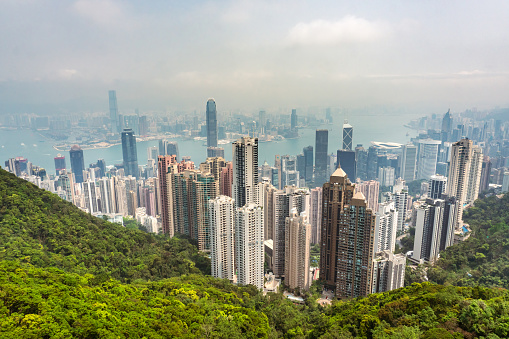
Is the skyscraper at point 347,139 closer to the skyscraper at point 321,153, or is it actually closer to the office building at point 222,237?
the skyscraper at point 321,153

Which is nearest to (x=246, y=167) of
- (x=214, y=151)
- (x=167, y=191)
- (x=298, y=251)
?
(x=298, y=251)

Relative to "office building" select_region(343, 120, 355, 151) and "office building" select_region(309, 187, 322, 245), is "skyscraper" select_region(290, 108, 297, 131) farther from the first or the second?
"office building" select_region(309, 187, 322, 245)

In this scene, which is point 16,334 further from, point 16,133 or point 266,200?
point 16,133

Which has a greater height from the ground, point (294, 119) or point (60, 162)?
point (294, 119)

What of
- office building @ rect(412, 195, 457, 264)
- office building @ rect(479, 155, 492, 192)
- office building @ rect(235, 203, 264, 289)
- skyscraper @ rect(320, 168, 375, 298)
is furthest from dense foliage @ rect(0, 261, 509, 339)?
office building @ rect(479, 155, 492, 192)

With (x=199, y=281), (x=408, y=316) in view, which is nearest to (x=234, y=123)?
(x=199, y=281)

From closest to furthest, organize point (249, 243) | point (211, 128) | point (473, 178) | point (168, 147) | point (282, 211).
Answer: point (249, 243) → point (282, 211) → point (473, 178) → point (211, 128) → point (168, 147)

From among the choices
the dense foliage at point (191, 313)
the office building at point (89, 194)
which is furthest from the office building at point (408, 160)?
the office building at point (89, 194)

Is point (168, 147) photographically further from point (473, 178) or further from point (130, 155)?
point (473, 178)
